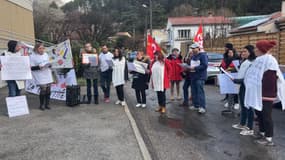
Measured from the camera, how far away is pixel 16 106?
7.72m

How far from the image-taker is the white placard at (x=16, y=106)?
24.9ft

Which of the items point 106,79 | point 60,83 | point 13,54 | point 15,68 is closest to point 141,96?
point 106,79

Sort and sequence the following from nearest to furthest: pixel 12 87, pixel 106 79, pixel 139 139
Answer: pixel 139 139 < pixel 12 87 < pixel 106 79

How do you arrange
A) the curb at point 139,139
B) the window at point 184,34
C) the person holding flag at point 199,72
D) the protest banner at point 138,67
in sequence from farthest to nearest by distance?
1. the window at point 184,34
2. the protest banner at point 138,67
3. the person holding flag at point 199,72
4. the curb at point 139,139

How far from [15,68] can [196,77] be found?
471 cm

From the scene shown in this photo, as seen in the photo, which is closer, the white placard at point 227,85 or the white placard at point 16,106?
the white placard at point 16,106

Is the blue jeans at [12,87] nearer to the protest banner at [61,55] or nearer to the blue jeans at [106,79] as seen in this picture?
the protest banner at [61,55]

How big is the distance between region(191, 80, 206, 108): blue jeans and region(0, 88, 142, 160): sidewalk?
2069 mm

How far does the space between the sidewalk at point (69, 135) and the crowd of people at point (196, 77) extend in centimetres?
96

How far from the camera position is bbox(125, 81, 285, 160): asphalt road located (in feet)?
16.8

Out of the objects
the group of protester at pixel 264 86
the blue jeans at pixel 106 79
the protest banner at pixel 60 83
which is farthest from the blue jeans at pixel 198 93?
the protest banner at pixel 60 83

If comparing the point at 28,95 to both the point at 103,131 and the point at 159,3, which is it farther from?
the point at 159,3

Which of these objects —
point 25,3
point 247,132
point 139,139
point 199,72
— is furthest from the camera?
point 25,3

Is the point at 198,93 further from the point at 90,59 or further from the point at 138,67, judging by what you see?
the point at 90,59
